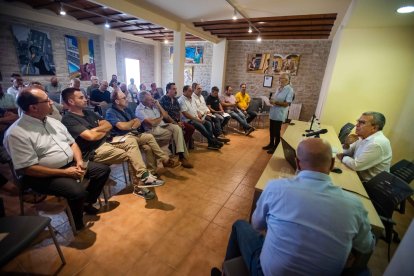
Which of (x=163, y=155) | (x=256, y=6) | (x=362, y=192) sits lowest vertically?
(x=163, y=155)

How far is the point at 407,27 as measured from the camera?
3.25 m

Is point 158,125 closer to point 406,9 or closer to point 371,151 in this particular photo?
point 371,151

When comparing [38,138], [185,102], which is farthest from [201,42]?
[38,138]

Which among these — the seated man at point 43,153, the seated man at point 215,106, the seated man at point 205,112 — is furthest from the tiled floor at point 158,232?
the seated man at point 215,106

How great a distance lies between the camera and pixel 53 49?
579cm

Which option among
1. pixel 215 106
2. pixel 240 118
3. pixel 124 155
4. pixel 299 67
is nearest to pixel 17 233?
pixel 124 155

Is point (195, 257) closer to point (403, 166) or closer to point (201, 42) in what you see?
point (403, 166)

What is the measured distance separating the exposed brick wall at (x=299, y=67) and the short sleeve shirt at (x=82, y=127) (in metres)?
6.39

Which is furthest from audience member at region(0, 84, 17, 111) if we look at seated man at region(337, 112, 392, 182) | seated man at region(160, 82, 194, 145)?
seated man at region(337, 112, 392, 182)

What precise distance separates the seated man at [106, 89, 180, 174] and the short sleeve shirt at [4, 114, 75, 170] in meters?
0.66

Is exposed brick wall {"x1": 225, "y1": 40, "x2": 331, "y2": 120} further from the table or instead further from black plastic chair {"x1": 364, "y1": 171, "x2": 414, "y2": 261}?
black plastic chair {"x1": 364, "y1": 171, "x2": 414, "y2": 261}

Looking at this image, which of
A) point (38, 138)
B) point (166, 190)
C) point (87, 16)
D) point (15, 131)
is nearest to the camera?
point (15, 131)

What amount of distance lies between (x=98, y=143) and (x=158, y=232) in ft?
3.81

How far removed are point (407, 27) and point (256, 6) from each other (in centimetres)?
248
